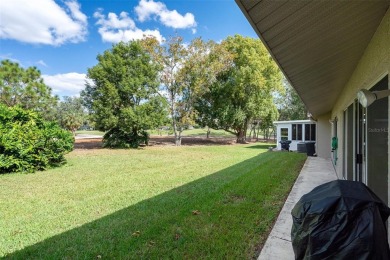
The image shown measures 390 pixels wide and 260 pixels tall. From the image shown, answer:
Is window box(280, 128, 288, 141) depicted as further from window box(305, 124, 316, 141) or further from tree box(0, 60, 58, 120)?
tree box(0, 60, 58, 120)

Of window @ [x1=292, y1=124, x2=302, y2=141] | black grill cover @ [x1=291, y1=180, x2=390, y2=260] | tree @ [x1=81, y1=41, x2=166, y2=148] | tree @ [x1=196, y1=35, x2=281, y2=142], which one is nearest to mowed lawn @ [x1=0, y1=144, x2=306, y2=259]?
black grill cover @ [x1=291, y1=180, x2=390, y2=260]

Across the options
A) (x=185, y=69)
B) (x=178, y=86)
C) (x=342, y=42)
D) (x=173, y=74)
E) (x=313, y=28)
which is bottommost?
(x=313, y=28)

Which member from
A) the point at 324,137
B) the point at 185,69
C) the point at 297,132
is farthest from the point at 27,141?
the point at 297,132

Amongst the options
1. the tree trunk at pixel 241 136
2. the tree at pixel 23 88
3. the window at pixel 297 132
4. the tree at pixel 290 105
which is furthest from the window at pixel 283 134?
the tree at pixel 23 88

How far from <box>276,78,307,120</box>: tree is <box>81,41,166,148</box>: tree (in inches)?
842

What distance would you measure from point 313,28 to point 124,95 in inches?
753

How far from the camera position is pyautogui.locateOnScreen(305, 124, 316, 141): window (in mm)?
18772

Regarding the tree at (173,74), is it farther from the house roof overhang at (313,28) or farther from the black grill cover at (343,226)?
the black grill cover at (343,226)

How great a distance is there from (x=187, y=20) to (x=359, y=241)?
19072mm

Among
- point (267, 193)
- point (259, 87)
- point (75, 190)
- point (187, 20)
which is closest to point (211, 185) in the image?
point (267, 193)

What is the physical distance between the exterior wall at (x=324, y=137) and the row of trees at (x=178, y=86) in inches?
385

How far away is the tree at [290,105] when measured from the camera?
34844 millimetres

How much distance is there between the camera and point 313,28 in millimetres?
2670

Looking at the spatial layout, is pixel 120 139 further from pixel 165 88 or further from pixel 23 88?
pixel 23 88
